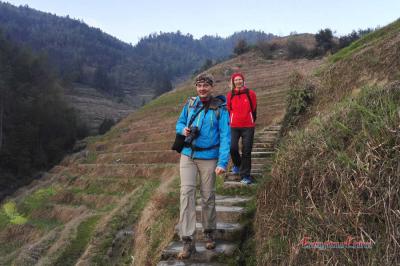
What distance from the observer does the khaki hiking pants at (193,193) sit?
363cm

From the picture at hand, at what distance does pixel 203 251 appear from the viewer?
12.5 ft

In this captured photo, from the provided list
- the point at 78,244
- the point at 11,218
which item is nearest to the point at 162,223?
the point at 78,244

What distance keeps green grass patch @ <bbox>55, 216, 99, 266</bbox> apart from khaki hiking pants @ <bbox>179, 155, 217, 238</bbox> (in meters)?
7.22

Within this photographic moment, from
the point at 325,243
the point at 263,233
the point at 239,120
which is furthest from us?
the point at 239,120

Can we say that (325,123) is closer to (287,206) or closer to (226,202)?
(287,206)

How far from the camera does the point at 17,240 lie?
51.6ft

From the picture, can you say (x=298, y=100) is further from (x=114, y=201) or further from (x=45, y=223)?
(x=45, y=223)

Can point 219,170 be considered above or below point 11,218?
above

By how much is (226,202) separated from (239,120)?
129 centimetres

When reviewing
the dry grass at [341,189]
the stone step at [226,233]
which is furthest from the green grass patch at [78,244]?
the dry grass at [341,189]

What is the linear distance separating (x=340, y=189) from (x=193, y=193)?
1.43 meters

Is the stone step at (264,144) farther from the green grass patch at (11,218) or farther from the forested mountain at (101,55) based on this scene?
the forested mountain at (101,55)

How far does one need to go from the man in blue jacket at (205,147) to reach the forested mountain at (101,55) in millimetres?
82262

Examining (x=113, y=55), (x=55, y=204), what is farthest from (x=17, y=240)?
(x=113, y=55)
